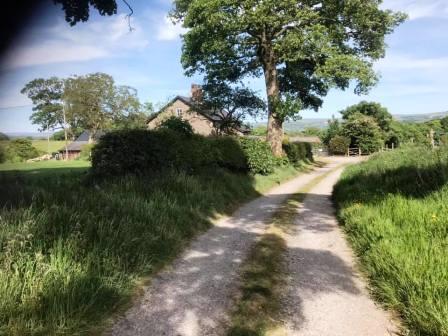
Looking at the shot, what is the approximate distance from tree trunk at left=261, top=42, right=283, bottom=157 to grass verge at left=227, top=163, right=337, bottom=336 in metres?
19.4

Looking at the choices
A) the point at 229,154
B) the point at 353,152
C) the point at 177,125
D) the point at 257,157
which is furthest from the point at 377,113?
the point at 177,125

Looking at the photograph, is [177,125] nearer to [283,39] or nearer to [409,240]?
[409,240]

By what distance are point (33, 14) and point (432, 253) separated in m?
5.82

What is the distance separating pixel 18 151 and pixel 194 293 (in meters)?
3.46

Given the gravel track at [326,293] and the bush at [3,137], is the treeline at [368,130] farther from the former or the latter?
the bush at [3,137]

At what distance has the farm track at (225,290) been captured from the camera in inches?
187

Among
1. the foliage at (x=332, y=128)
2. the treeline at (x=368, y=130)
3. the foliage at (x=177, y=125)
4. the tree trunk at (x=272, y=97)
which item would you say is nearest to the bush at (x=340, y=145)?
the treeline at (x=368, y=130)

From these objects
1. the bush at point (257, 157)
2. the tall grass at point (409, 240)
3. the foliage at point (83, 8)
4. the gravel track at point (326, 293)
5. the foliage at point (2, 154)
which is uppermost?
the foliage at point (83, 8)

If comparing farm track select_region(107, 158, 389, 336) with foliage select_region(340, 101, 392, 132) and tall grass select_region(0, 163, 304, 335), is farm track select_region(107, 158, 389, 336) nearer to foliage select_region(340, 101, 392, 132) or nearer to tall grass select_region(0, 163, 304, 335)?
tall grass select_region(0, 163, 304, 335)

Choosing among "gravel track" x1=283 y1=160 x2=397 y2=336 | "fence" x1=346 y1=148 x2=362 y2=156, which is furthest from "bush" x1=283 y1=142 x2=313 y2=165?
"gravel track" x1=283 y1=160 x2=397 y2=336

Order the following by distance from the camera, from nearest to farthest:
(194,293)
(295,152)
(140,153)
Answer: (194,293) < (140,153) < (295,152)

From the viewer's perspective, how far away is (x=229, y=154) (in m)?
18.9

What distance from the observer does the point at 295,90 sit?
111ft

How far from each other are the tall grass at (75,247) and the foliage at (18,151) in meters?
0.33
